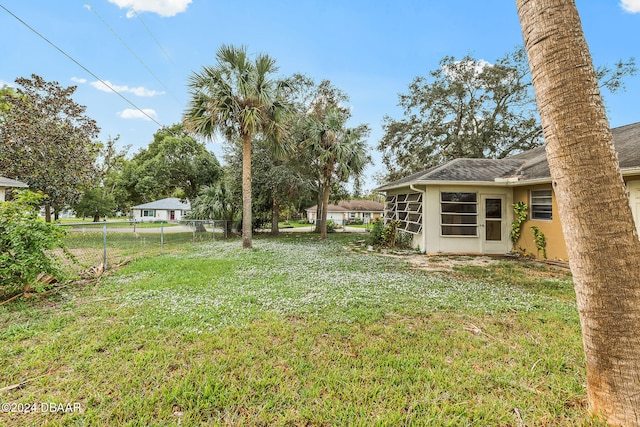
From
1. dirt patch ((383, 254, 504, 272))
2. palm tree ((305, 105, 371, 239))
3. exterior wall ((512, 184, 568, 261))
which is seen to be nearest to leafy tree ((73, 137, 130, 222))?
palm tree ((305, 105, 371, 239))

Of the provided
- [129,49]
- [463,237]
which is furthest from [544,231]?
[129,49]

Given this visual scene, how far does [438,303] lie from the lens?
4.09 meters

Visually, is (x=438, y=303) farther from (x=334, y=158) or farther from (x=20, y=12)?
(x=20, y=12)

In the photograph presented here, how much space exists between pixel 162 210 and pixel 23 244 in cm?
3111

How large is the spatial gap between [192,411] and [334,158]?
11406mm

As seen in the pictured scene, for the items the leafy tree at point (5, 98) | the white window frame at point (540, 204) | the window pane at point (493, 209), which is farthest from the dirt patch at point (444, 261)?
the leafy tree at point (5, 98)

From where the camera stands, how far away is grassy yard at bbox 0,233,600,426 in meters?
1.88

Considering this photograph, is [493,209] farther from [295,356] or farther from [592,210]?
[295,356]

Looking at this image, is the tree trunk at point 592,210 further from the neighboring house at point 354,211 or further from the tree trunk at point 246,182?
the neighboring house at point 354,211

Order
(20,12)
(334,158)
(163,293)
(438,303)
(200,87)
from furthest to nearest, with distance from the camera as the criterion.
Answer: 1. (334,158)
2. (200,87)
3. (20,12)
4. (163,293)
5. (438,303)

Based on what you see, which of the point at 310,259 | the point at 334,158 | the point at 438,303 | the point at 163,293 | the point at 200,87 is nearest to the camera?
the point at 438,303

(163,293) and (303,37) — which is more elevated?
(303,37)

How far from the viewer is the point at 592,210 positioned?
1554 mm

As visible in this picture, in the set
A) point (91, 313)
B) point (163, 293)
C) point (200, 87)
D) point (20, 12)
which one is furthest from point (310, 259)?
point (20, 12)
